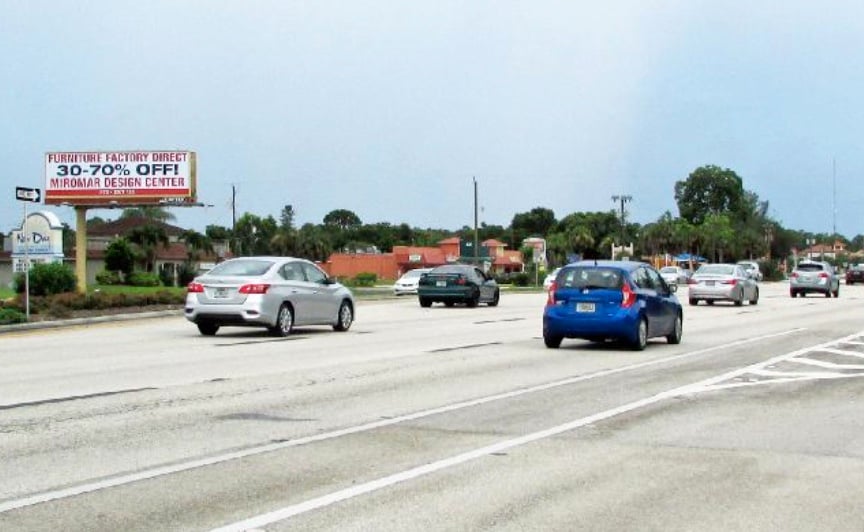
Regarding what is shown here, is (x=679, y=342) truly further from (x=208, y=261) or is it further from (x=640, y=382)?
(x=208, y=261)

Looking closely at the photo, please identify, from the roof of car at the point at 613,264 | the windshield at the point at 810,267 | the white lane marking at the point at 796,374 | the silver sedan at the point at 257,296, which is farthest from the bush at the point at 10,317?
the windshield at the point at 810,267

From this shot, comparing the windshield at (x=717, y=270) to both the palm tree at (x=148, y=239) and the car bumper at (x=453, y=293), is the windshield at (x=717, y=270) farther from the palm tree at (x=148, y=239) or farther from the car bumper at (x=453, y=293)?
the palm tree at (x=148, y=239)

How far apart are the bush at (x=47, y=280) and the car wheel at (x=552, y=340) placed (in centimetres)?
2099

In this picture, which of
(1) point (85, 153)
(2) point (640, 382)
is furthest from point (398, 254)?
(2) point (640, 382)

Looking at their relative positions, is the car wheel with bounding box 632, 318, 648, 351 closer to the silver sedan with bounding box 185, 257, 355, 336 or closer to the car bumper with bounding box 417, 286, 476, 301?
the silver sedan with bounding box 185, 257, 355, 336

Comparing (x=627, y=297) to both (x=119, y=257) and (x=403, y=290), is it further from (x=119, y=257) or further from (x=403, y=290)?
(x=119, y=257)

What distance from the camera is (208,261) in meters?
99.4

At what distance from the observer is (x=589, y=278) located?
62.0ft

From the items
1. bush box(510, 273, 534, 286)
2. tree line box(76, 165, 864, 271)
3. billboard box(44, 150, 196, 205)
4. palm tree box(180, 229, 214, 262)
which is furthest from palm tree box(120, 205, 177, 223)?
billboard box(44, 150, 196, 205)

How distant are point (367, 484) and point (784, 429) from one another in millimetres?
4574

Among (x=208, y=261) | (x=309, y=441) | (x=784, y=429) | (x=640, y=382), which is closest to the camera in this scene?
(x=309, y=441)

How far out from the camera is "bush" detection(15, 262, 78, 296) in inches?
1405

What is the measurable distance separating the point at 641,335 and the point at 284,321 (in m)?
6.89

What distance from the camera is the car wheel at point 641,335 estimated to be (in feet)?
61.1
